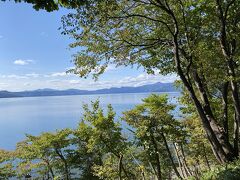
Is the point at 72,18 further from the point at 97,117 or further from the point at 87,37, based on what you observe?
the point at 97,117

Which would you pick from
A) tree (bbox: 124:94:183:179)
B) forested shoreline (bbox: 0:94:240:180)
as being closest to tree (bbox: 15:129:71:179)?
forested shoreline (bbox: 0:94:240:180)

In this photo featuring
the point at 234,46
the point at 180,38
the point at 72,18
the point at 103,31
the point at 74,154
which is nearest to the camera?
the point at 72,18

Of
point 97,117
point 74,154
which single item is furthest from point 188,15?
point 74,154

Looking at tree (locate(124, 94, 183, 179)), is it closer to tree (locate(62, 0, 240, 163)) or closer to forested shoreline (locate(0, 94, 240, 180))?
forested shoreline (locate(0, 94, 240, 180))

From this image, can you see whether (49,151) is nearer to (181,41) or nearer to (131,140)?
(131,140)

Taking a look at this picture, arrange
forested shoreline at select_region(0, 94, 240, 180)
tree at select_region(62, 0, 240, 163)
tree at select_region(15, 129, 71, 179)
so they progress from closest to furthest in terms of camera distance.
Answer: tree at select_region(62, 0, 240, 163)
forested shoreline at select_region(0, 94, 240, 180)
tree at select_region(15, 129, 71, 179)

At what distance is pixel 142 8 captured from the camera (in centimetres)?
1343

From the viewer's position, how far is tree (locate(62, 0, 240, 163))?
1198 cm

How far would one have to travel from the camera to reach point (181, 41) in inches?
601

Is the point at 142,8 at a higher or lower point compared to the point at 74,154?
higher

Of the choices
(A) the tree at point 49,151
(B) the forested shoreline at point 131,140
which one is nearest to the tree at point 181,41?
(B) the forested shoreline at point 131,140

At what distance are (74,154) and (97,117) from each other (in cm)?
941

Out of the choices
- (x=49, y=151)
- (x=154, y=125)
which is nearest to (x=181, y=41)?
(x=154, y=125)

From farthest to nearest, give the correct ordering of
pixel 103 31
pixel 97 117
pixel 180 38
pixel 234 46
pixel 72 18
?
1. pixel 97 117
2. pixel 180 38
3. pixel 234 46
4. pixel 103 31
5. pixel 72 18
